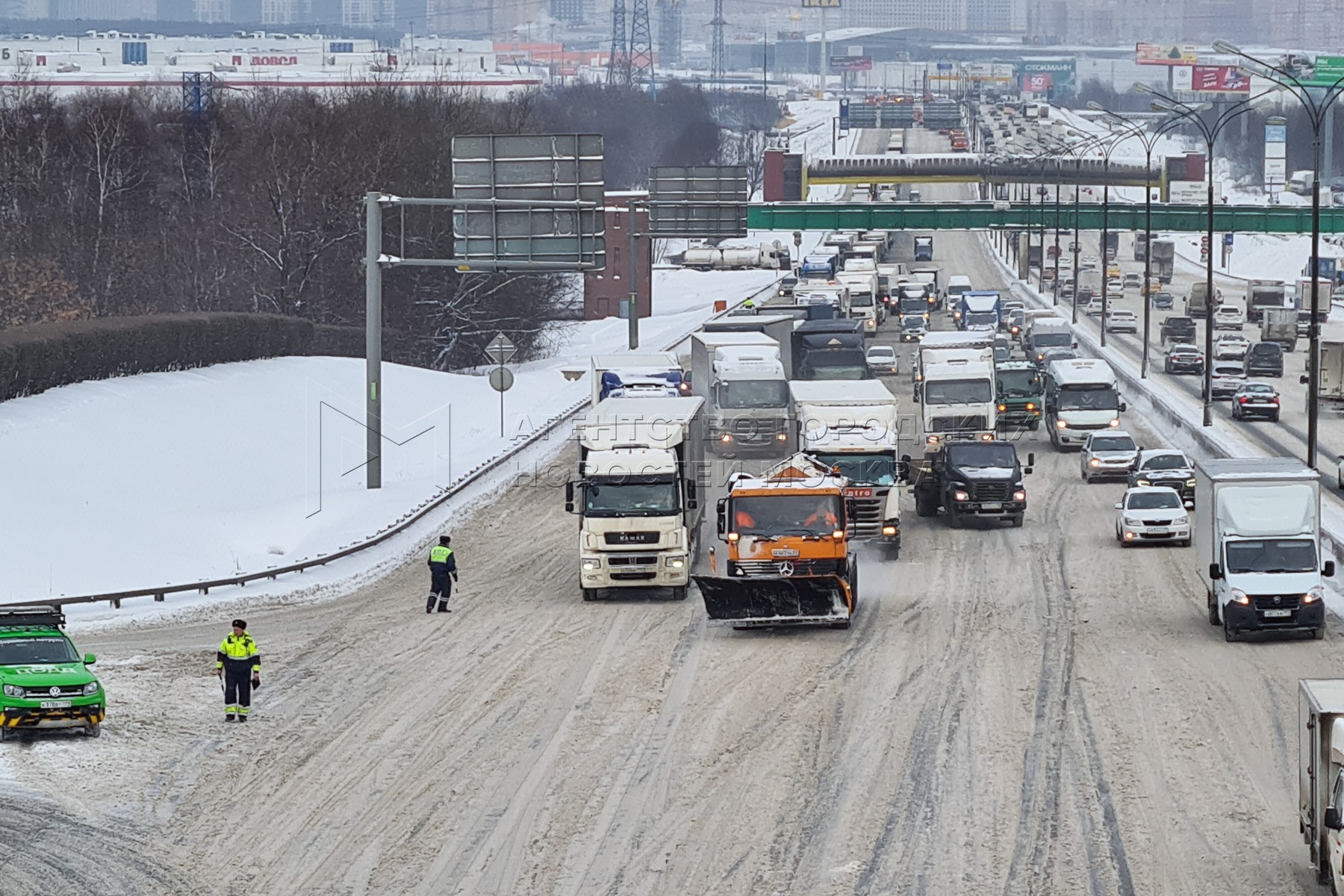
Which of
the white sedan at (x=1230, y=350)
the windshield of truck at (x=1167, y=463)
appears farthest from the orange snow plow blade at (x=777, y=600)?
the white sedan at (x=1230, y=350)

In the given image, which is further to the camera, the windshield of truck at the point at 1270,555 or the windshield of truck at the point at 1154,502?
the windshield of truck at the point at 1154,502

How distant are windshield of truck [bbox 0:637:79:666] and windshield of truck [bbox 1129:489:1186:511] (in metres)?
21.0

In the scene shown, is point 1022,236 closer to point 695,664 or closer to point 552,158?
point 552,158

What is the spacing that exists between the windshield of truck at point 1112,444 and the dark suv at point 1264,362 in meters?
28.5

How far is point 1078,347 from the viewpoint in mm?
84375

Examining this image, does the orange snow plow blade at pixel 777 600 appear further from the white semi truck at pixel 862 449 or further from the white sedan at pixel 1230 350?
the white sedan at pixel 1230 350

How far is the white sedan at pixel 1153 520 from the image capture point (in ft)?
129

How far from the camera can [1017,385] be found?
58.0m

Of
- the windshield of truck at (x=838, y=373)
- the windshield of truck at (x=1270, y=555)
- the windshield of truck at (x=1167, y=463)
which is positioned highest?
the windshield of truck at (x=838, y=373)

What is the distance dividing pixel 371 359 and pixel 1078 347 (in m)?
44.6

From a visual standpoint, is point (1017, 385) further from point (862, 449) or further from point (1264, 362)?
point (1264, 362)

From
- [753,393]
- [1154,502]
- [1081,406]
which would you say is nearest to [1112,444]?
[1081,406]

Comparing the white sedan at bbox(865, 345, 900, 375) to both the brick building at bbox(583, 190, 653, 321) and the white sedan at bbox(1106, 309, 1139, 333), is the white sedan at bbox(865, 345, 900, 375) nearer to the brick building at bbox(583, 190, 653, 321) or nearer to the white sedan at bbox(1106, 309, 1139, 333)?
the white sedan at bbox(1106, 309, 1139, 333)

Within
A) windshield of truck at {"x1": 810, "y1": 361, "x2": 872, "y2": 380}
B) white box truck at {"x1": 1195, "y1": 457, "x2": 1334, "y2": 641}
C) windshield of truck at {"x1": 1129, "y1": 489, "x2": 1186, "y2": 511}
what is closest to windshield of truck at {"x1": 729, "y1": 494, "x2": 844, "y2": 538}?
white box truck at {"x1": 1195, "y1": 457, "x2": 1334, "y2": 641}
